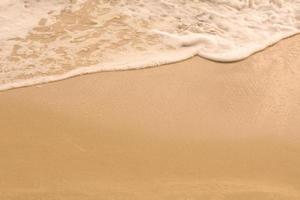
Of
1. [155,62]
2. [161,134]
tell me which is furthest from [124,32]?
[161,134]

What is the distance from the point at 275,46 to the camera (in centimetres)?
396

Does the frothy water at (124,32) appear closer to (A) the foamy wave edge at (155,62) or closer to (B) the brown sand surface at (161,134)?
(A) the foamy wave edge at (155,62)

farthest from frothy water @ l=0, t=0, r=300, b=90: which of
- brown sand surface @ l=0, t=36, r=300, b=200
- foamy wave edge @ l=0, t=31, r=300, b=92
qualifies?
brown sand surface @ l=0, t=36, r=300, b=200

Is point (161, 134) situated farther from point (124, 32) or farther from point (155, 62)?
point (124, 32)

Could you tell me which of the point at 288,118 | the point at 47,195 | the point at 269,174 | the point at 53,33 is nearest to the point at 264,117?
the point at 288,118

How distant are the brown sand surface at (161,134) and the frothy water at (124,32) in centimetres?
14

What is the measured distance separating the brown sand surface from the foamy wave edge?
50 mm

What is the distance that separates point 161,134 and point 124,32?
3.93 ft

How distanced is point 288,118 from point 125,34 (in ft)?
5.10

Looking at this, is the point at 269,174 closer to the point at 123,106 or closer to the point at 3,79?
the point at 123,106

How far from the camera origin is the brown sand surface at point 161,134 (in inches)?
113

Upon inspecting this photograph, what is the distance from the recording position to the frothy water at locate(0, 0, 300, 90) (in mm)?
3744

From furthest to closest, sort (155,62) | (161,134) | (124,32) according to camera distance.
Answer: (124,32)
(155,62)
(161,134)

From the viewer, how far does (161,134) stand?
3.24 m
